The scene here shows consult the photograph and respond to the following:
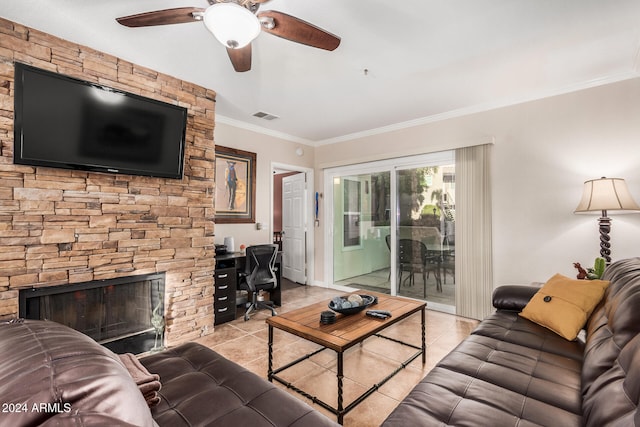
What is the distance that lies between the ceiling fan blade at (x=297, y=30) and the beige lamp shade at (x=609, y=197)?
8.75 ft

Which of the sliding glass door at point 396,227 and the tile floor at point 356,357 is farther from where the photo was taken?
the sliding glass door at point 396,227

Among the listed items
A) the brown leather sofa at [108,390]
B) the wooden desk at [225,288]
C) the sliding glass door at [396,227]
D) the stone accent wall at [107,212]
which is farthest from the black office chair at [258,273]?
the brown leather sofa at [108,390]

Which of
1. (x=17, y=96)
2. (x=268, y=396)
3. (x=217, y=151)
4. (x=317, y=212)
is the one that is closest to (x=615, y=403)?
(x=268, y=396)

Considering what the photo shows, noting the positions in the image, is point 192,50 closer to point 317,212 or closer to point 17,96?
point 17,96

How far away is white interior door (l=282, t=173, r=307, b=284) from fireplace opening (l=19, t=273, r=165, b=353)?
303 centimetres

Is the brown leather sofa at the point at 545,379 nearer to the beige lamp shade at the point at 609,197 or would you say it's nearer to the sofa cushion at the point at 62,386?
the beige lamp shade at the point at 609,197

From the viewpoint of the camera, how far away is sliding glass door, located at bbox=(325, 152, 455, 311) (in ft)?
13.5

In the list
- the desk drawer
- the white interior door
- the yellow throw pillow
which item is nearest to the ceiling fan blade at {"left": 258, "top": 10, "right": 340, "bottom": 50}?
the yellow throw pillow

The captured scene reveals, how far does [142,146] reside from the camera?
9.02 feet

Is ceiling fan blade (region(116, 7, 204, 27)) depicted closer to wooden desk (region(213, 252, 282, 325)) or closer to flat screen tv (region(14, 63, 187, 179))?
flat screen tv (region(14, 63, 187, 179))

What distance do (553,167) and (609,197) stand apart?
28.0 inches

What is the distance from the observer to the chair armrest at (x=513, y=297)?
7.91ft

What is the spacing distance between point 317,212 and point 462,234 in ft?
8.45

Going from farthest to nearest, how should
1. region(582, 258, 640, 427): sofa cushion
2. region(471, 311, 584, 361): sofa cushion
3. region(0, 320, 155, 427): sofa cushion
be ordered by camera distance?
region(471, 311, 584, 361): sofa cushion < region(582, 258, 640, 427): sofa cushion < region(0, 320, 155, 427): sofa cushion
